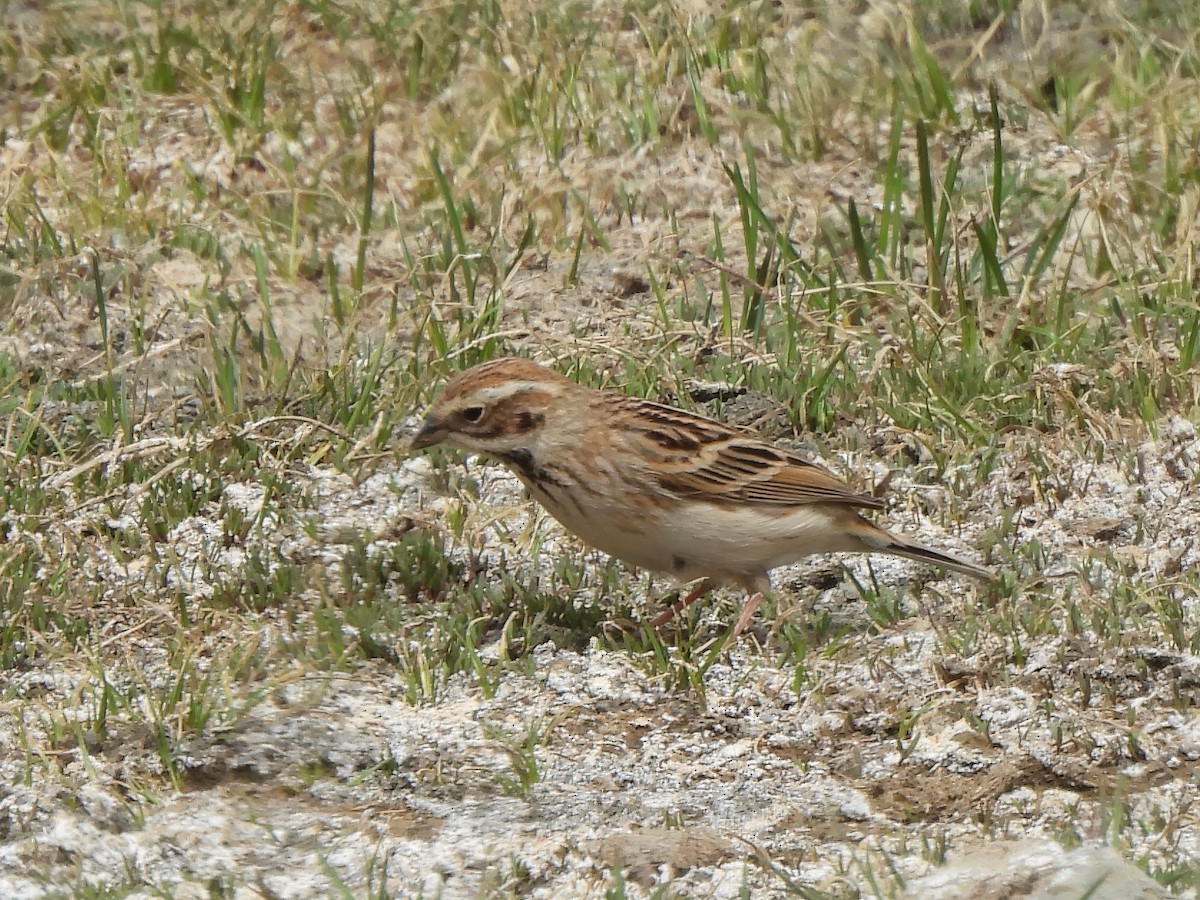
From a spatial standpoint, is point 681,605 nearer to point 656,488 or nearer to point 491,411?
point 656,488

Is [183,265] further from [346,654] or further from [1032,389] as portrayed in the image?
[1032,389]

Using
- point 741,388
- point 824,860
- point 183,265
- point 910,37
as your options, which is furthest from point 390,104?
point 824,860

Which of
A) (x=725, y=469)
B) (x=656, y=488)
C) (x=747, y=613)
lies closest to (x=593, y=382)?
(x=725, y=469)

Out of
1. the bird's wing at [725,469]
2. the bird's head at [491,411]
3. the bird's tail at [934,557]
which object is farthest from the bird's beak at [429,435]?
the bird's tail at [934,557]

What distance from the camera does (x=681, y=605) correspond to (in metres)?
6.78

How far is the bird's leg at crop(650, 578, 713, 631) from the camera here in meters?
6.74

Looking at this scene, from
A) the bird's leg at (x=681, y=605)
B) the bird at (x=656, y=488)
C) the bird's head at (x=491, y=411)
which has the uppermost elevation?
the bird's head at (x=491, y=411)

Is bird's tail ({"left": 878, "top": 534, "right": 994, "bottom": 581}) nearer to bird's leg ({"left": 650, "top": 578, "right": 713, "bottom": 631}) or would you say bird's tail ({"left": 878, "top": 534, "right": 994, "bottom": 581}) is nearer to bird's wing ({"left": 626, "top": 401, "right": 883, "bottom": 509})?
bird's wing ({"left": 626, "top": 401, "right": 883, "bottom": 509})

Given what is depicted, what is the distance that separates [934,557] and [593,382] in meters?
1.93

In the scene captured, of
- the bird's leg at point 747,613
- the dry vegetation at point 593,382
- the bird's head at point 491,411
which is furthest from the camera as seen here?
the bird's head at point 491,411

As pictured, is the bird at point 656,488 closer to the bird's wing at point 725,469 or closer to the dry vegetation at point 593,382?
the bird's wing at point 725,469

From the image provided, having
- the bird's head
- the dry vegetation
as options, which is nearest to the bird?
the bird's head

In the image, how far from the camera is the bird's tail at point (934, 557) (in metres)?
6.76

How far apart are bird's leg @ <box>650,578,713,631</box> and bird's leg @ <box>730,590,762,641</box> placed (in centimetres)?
18
